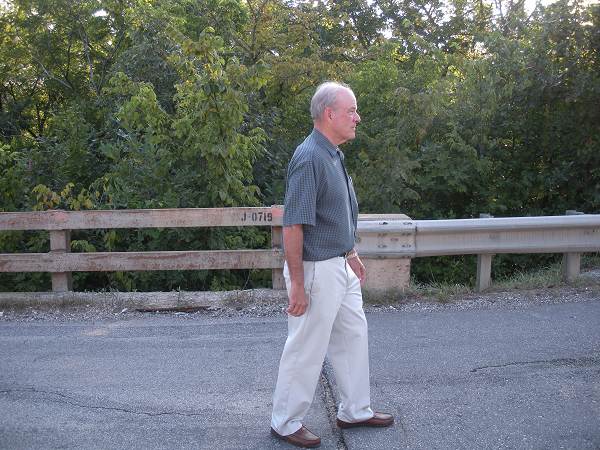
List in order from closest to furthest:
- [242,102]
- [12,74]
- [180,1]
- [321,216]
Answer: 1. [321,216]
2. [242,102]
3. [180,1]
4. [12,74]

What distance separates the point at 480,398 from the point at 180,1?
10916 mm

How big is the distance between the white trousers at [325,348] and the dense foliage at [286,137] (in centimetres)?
408

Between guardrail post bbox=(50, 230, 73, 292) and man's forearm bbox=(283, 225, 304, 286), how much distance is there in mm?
4148

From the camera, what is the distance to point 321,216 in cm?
362

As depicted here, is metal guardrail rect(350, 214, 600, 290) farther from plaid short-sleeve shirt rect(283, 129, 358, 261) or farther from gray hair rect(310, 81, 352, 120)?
gray hair rect(310, 81, 352, 120)

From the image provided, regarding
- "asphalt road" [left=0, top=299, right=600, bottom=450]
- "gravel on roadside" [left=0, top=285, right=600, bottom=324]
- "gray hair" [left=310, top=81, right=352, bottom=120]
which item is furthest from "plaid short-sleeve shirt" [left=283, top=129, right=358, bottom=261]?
"gravel on roadside" [left=0, top=285, right=600, bottom=324]

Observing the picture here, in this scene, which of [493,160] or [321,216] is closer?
[321,216]

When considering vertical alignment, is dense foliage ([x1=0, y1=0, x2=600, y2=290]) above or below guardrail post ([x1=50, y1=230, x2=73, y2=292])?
above

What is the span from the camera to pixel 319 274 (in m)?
3.60

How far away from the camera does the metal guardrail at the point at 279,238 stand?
261 inches

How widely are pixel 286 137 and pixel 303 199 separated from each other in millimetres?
7153

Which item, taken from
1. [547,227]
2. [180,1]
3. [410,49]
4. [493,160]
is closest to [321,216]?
[547,227]

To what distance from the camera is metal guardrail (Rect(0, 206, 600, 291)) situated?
21.8ft

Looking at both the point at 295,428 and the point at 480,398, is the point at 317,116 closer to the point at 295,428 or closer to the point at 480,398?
the point at 295,428
